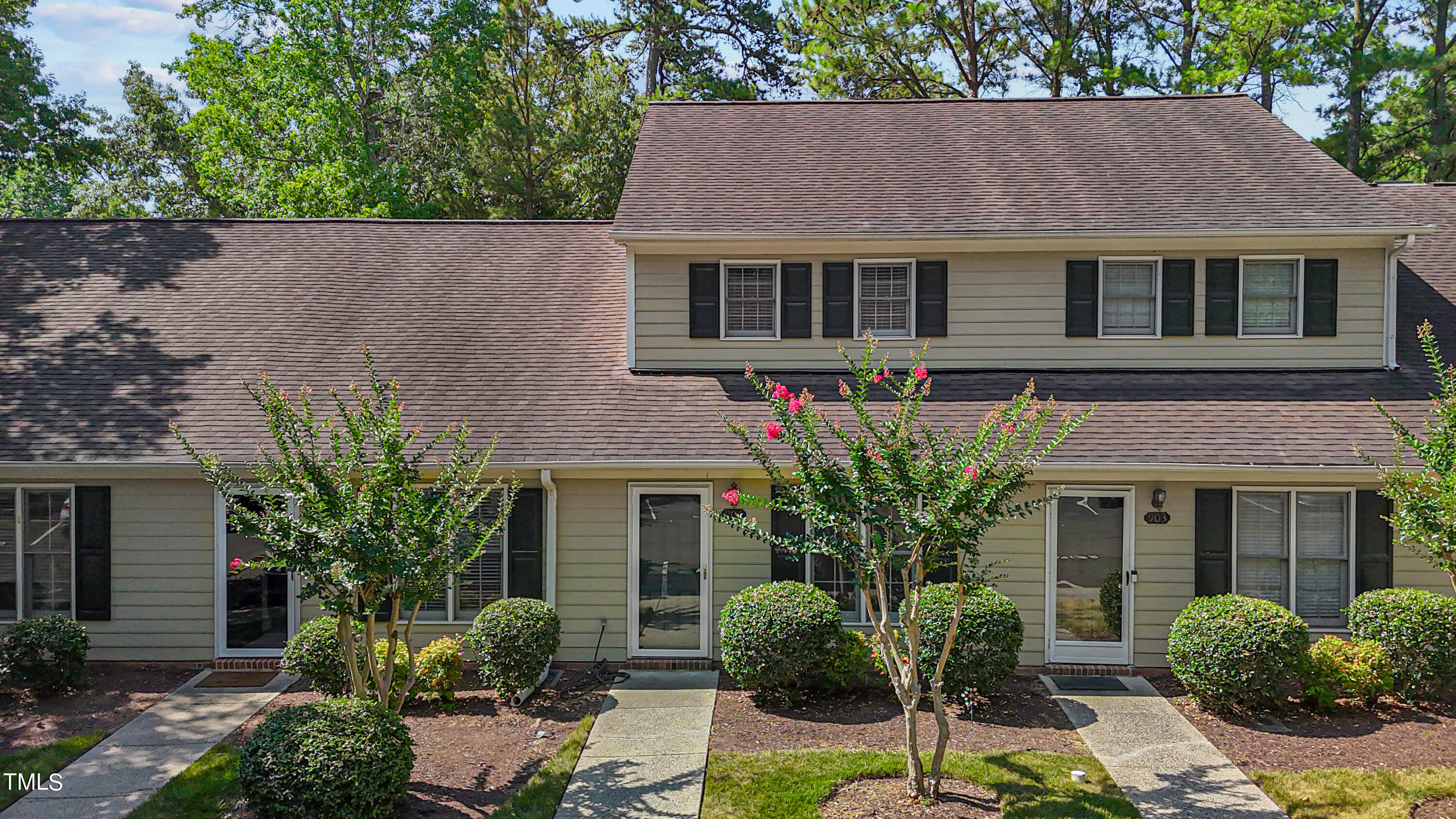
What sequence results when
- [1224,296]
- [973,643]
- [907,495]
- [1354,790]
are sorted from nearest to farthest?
1. [907,495]
2. [1354,790]
3. [973,643]
4. [1224,296]

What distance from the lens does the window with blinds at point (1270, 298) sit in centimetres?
1161

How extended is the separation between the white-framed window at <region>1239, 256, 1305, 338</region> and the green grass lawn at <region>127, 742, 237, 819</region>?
11.8m

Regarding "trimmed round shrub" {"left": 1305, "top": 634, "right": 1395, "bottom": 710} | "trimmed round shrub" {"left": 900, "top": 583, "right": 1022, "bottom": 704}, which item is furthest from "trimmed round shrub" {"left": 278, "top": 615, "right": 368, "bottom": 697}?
"trimmed round shrub" {"left": 1305, "top": 634, "right": 1395, "bottom": 710}

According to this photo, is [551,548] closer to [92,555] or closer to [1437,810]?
[92,555]

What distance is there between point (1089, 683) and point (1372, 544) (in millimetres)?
3455

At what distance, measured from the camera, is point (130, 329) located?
1264 cm

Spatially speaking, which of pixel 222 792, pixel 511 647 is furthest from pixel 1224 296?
pixel 222 792

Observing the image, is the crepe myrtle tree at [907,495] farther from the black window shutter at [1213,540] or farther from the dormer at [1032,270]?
the dormer at [1032,270]

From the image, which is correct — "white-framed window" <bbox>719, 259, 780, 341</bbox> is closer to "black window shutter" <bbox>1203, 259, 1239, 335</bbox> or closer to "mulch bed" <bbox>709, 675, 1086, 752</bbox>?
"mulch bed" <bbox>709, 675, 1086, 752</bbox>

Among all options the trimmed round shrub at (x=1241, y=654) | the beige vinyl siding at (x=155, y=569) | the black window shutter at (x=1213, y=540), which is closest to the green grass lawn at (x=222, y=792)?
the beige vinyl siding at (x=155, y=569)

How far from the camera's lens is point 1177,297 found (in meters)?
11.6

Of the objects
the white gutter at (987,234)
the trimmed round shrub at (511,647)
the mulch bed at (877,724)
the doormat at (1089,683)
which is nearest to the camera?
the mulch bed at (877,724)

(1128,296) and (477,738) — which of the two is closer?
(477,738)

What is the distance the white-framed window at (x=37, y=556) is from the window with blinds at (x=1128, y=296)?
41.3ft
